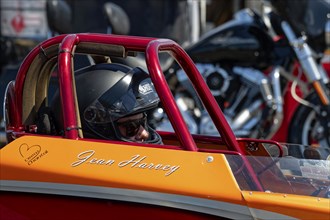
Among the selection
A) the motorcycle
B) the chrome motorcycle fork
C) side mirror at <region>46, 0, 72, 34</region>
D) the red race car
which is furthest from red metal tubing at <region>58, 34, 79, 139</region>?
side mirror at <region>46, 0, 72, 34</region>

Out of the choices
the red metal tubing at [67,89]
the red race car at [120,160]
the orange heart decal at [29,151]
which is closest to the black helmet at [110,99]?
the red race car at [120,160]

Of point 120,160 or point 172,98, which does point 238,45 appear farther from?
point 120,160

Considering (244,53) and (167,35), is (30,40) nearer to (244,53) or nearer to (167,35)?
(167,35)

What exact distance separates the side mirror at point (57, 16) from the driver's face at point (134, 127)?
3.63m

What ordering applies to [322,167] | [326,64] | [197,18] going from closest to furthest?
[322,167], [326,64], [197,18]

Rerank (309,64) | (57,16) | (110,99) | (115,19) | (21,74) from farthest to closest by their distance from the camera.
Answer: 1. (115,19)
2. (57,16)
3. (309,64)
4. (21,74)
5. (110,99)

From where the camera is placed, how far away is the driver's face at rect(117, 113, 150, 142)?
3.03 m

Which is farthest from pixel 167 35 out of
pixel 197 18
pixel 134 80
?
pixel 134 80

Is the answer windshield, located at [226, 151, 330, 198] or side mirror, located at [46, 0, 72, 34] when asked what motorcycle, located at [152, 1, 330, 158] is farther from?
windshield, located at [226, 151, 330, 198]

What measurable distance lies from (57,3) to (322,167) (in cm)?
421

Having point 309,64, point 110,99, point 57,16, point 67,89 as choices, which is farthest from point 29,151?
point 57,16

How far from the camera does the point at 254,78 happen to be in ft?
20.7

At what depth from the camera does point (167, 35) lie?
8078 millimetres

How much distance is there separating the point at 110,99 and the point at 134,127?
0.65 ft
